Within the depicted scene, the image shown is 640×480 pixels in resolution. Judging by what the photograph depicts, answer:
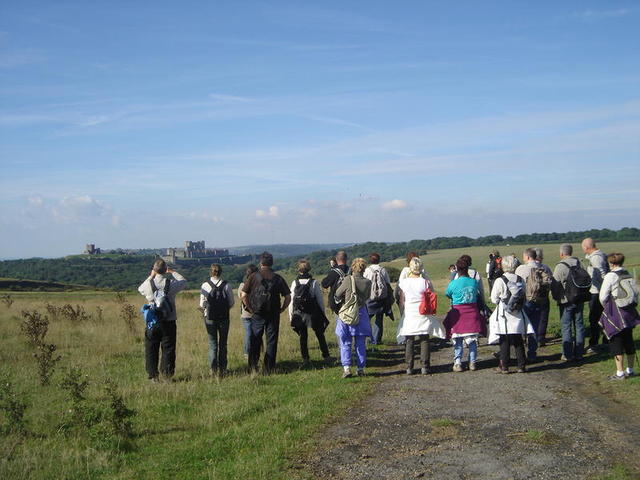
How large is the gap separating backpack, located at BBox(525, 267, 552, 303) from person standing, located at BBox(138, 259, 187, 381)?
6.21m

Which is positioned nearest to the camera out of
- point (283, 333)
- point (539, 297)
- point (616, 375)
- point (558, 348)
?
point (616, 375)

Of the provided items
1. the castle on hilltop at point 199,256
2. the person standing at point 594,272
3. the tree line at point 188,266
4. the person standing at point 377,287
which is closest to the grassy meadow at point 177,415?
the person standing at point 377,287

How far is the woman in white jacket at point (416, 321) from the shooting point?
33.3 feet

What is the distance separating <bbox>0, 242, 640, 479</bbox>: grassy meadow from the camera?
20.1 ft

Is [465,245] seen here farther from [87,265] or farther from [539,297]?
[539,297]

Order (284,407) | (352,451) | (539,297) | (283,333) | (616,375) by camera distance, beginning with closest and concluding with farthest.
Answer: (352,451), (284,407), (616,375), (539,297), (283,333)

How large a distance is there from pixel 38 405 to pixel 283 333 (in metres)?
7.93

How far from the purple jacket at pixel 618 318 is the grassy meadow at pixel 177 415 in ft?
2.49

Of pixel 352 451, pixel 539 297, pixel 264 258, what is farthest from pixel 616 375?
pixel 264 258

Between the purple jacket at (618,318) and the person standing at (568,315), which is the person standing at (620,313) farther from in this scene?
the person standing at (568,315)

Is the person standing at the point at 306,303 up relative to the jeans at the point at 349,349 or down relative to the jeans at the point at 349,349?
up

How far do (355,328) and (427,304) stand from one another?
4.19ft

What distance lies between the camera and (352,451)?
6.25m

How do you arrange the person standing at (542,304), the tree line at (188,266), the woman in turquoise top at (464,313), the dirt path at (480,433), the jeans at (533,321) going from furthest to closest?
the tree line at (188,266), the person standing at (542,304), the jeans at (533,321), the woman in turquoise top at (464,313), the dirt path at (480,433)
